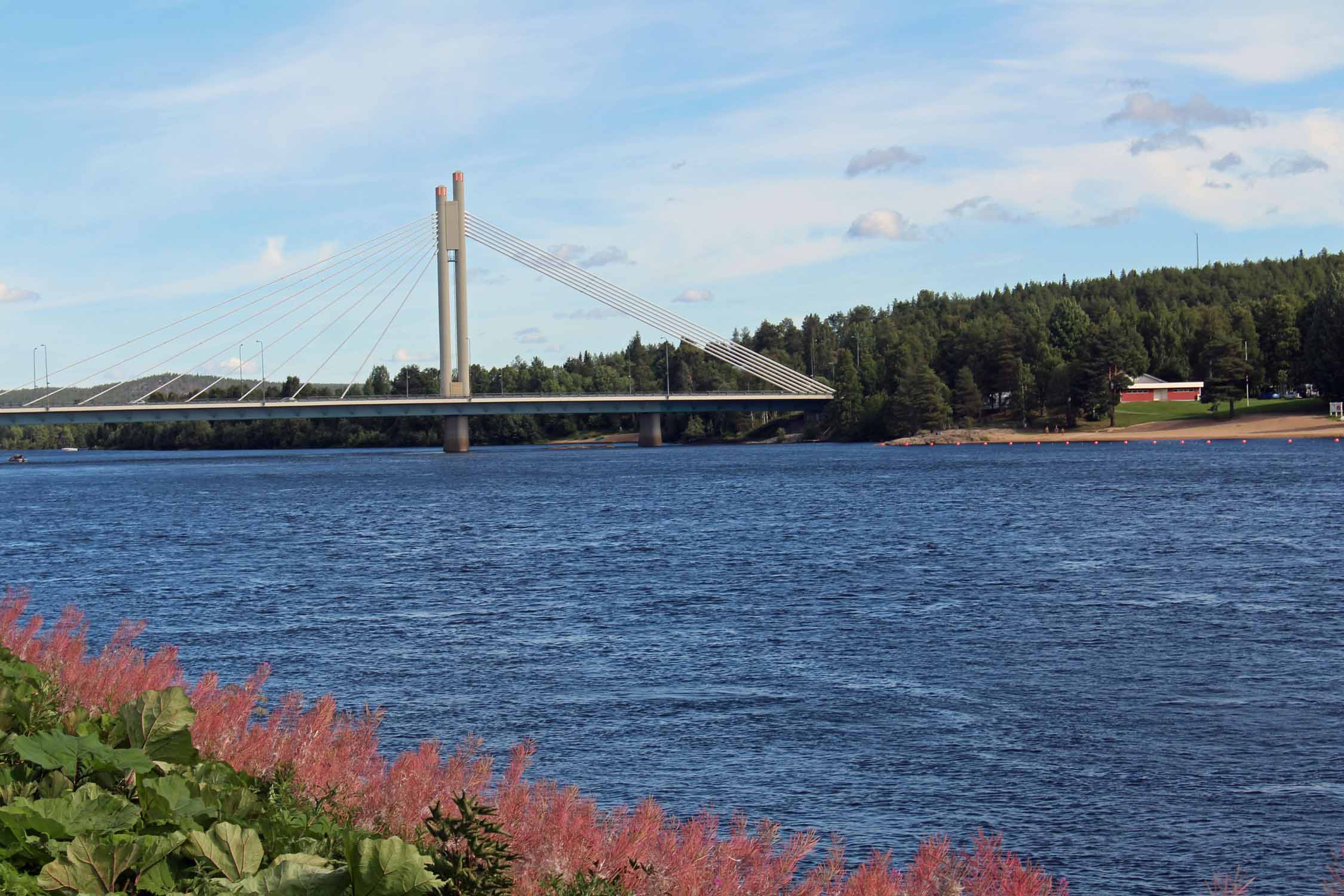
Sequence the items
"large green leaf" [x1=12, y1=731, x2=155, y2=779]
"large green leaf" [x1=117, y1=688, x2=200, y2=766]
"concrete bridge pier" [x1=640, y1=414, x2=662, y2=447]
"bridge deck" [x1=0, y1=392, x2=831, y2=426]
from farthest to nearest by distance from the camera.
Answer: "concrete bridge pier" [x1=640, y1=414, x2=662, y2=447]
"bridge deck" [x1=0, y1=392, x2=831, y2=426]
"large green leaf" [x1=117, y1=688, x2=200, y2=766]
"large green leaf" [x1=12, y1=731, x2=155, y2=779]

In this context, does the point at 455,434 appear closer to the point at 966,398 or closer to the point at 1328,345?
the point at 966,398

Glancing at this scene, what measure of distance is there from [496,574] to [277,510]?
111 feet

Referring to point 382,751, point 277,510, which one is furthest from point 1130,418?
point 382,751

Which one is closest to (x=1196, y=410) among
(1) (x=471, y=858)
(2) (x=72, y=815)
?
(1) (x=471, y=858)

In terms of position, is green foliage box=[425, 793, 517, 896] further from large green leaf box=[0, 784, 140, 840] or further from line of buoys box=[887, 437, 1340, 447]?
line of buoys box=[887, 437, 1340, 447]

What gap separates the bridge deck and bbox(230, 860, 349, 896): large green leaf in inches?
4632

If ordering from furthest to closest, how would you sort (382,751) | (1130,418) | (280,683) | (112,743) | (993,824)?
(1130,418), (280,683), (382,751), (993,824), (112,743)

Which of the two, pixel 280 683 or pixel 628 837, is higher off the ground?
pixel 628 837

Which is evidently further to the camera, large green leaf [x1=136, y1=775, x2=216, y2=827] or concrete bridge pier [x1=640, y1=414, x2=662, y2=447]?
concrete bridge pier [x1=640, y1=414, x2=662, y2=447]

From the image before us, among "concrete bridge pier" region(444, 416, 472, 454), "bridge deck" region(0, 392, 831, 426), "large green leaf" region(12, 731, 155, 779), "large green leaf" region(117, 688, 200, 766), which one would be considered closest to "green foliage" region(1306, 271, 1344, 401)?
"bridge deck" region(0, 392, 831, 426)

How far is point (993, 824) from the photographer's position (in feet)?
50.6

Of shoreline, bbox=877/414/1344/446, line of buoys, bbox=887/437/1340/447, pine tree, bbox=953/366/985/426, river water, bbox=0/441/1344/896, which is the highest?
pine tree, bbox=953/366/985/426

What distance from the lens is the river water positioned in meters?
16.3

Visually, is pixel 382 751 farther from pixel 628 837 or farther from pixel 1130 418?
pixel 1130 418
